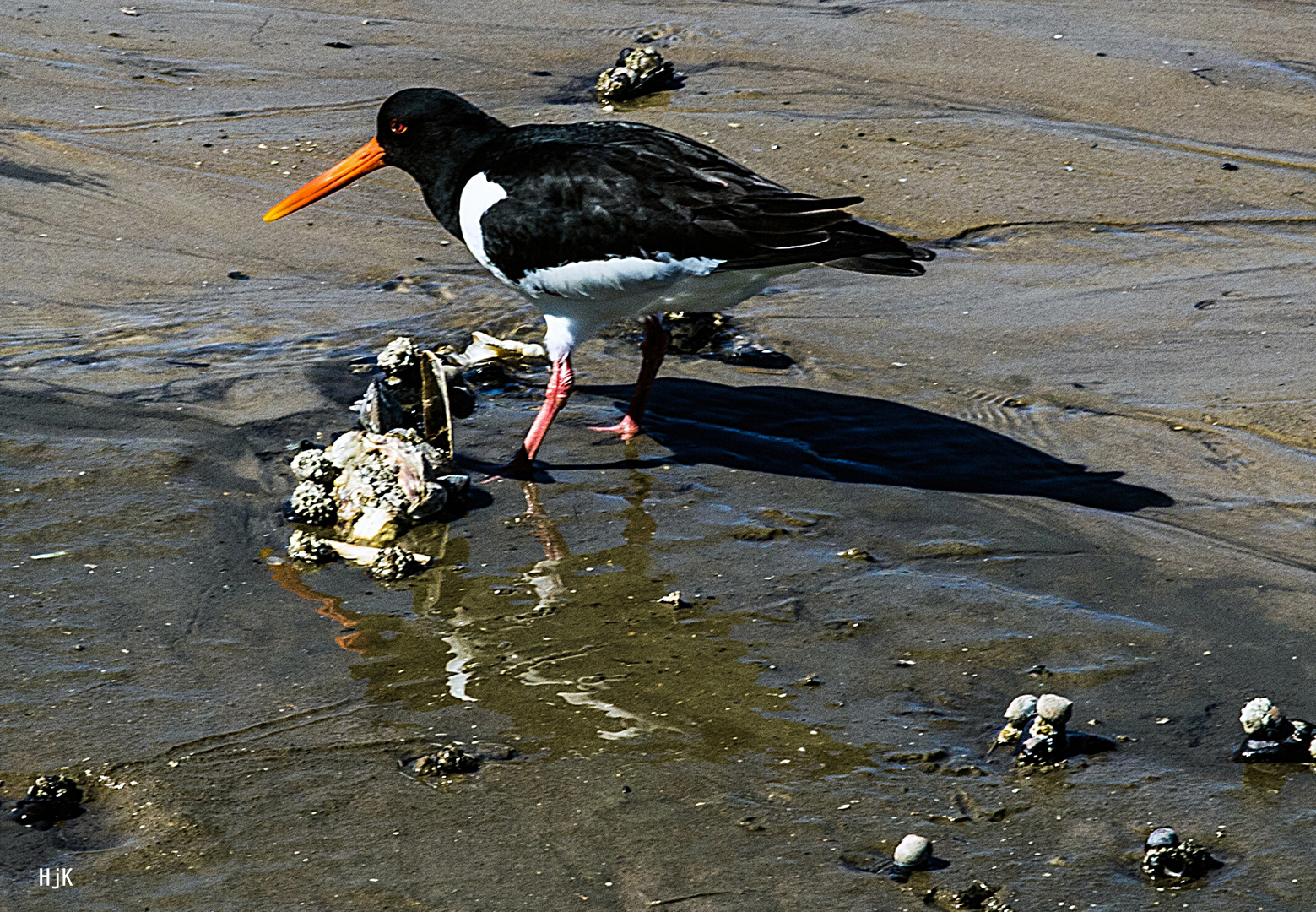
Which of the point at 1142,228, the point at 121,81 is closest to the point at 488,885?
the point at 1142,228

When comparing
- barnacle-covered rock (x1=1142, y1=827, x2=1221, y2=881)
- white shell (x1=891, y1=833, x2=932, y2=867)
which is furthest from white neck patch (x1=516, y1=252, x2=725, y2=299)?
barnacle-covered rock (x1=1142, y1=827, x2=1221, y2=881)

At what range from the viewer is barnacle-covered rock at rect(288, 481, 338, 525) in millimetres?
4316

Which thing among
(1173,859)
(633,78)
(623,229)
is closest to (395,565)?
(623,229)

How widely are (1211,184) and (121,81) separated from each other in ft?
21.2

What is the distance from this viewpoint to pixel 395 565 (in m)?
4.02

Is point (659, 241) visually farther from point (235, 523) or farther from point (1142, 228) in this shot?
point (1142, 228)

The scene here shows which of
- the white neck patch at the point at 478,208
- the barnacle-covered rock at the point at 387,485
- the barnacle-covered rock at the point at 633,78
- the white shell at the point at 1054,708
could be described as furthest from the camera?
the barnacle-covered rock at the point at 633,78

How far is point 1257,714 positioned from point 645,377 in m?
2.63

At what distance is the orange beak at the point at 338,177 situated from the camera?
543 cm

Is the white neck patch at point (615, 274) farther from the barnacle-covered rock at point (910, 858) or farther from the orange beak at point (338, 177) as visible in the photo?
the barnacle-covered rock at point (910, 858)

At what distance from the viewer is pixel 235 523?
4285 millimetres

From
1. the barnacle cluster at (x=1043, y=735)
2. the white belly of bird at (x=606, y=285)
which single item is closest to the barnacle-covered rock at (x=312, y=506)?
the white belly of bird at (x=606, y=285)

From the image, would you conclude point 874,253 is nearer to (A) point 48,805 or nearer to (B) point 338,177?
(B) point 338,177

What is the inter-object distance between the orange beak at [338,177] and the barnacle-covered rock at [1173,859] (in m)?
3.93
